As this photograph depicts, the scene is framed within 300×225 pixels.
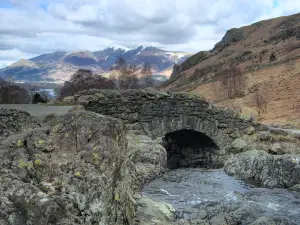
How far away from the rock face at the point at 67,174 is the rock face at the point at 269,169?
8.33 meters

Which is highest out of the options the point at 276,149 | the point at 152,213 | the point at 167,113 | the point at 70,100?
the point at 70,100

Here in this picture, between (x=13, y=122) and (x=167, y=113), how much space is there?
9967 millimetres

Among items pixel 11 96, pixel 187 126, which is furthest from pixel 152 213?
pixel 11 96

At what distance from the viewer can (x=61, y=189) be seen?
435cm

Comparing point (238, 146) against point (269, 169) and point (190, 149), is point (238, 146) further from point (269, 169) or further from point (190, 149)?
point (269, 169)

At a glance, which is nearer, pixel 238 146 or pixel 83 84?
pixel 238 146

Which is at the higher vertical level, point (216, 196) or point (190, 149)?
point (216, 196)

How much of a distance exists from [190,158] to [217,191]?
835 centimetres

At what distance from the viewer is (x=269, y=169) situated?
12.8 m

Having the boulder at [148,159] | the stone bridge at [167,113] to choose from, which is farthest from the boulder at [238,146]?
the boulder at [148,159]

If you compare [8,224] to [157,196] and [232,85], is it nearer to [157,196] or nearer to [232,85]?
[157,196]

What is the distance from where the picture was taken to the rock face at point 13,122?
5904mm

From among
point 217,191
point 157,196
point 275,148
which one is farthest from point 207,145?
point 157,196

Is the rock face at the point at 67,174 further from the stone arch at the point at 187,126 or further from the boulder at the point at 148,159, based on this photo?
the stone arch at the point at 187,126
